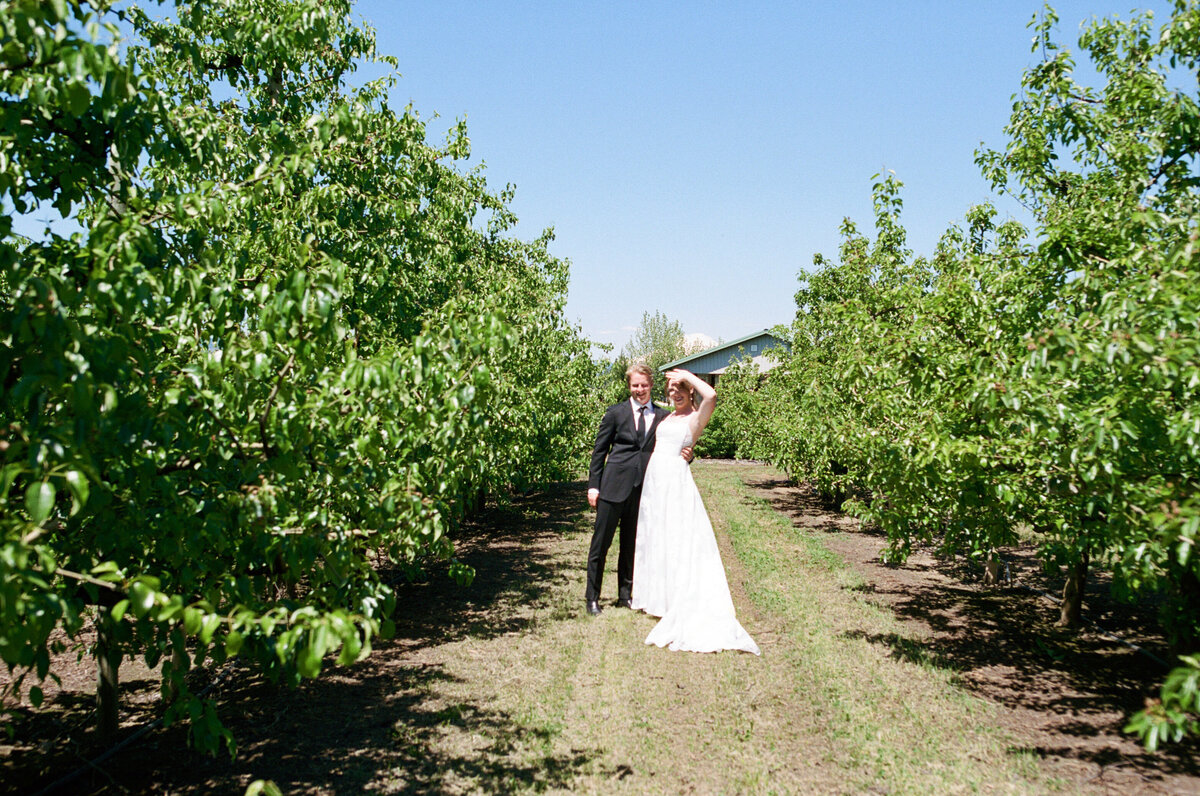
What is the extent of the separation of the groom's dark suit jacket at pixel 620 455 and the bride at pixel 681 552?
0.13 meters

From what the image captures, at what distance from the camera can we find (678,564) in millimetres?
7465

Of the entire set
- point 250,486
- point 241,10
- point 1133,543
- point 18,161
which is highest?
point 241,10

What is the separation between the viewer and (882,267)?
14102 millimetres

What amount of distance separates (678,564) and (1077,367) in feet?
13.5

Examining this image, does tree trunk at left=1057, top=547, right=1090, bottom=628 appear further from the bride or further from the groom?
the groom

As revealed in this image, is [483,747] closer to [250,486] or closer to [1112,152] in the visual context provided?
[250,486]

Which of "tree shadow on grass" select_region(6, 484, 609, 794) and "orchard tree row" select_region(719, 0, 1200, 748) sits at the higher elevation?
"orchard tree row" select_region(719, 0, 1200, 748)

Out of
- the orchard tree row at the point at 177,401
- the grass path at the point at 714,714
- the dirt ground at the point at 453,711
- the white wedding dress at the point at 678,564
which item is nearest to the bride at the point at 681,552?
the white wedding dress at the point at 678,564

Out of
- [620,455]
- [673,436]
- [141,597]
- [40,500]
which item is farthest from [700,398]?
[40,500]

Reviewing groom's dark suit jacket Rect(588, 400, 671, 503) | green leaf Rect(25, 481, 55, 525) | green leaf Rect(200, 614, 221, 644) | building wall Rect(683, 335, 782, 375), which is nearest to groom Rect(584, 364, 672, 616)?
groom's dark suit jacket Rect(588, 400, 671, 503)

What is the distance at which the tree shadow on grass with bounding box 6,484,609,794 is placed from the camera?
460 cm

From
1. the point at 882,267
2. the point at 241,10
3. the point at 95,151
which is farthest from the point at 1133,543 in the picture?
the point at 882,267

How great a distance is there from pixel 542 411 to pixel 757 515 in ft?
18.1

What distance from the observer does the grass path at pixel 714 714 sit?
15.1ft
